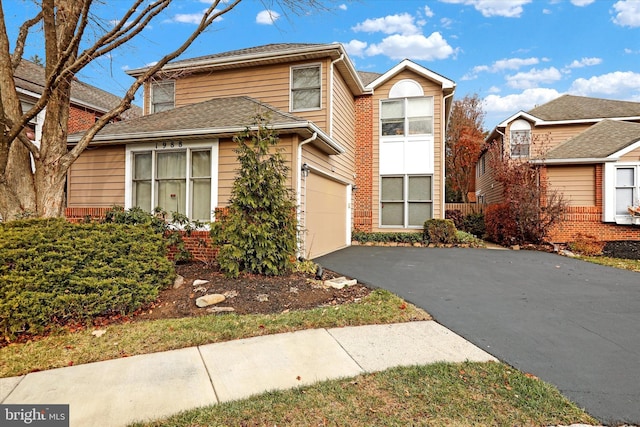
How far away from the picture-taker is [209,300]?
4.81m

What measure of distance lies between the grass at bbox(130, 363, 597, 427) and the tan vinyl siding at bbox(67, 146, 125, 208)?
813 centimetres

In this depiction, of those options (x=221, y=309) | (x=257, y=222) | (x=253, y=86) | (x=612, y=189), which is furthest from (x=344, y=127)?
(x=612, y=189)

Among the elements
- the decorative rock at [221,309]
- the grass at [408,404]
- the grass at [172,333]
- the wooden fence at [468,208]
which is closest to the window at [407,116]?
the wooden fence at [468,208]

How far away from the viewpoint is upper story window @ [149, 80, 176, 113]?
12062mm

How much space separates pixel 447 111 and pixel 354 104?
4.96 meters

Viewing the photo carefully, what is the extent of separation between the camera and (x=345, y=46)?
10.2 meters

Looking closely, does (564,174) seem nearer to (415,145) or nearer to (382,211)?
(415,145)

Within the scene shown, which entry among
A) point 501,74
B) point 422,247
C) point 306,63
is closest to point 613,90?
point 501,74

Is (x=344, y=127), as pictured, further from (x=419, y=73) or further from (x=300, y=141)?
(x=300, y=141)

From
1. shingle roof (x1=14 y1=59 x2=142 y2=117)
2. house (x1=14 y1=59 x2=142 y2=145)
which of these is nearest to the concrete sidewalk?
shingle roof (x1=14 y1=59 x2=142 y2=117)

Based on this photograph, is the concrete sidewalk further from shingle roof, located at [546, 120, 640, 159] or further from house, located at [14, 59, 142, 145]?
shingle roof, located at [546, 120, 640, 159]

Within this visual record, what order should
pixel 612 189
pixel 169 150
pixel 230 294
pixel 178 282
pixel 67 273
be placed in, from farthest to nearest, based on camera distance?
1. pixel 612 189
2. pixel 169 150
3. pixel 178 282
4. pixel 230 294
5. pixel 67 273

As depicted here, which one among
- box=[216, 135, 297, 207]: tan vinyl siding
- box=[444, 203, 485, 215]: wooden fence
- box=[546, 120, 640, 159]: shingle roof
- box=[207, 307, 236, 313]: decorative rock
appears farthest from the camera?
box=[444, 203, 485, 215]: wooden fence

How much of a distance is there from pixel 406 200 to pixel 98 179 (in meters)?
10.5
